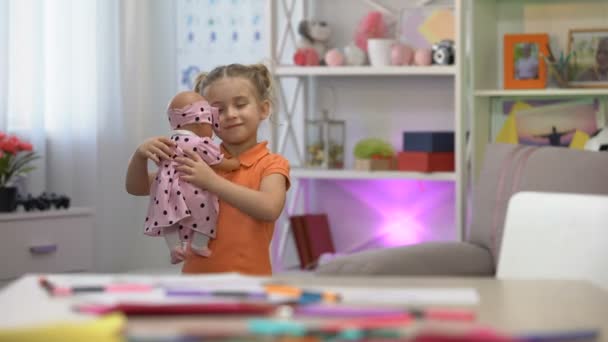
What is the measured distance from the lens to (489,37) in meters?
3.93

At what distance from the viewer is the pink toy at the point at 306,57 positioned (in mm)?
4012

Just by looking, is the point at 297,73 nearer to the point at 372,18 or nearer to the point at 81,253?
the point at 372,18

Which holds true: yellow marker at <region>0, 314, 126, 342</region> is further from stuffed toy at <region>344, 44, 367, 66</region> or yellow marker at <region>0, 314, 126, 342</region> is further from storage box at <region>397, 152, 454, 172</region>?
stuffed toy at <region>344, 44, 367, 66</region>

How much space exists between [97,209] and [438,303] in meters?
3.66

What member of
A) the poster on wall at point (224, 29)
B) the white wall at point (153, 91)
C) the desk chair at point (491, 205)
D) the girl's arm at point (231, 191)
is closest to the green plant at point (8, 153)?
the white wall at point (153, 91)

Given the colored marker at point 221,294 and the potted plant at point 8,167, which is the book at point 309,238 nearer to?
the potted plant at point 8,167

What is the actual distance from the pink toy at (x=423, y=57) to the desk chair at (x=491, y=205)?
42.5 inches

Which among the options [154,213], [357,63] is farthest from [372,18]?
[154,213]

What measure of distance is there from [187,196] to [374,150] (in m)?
2.13

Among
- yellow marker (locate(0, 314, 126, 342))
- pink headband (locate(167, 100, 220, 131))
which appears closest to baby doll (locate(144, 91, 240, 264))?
pink headband (locate(167, 100, 220, 131))

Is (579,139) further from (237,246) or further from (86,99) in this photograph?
(237,246)

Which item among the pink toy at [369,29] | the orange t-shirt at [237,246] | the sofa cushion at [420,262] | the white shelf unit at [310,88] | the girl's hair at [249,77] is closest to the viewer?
the orange t-shirt at [237,246]

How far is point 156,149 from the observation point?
184cm

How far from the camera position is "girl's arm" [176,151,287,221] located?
5.82 ft
